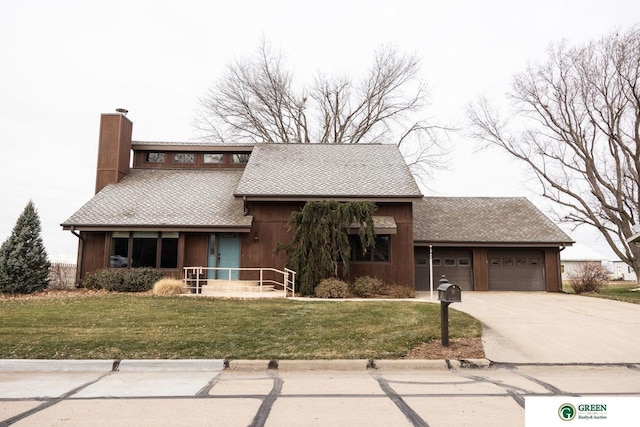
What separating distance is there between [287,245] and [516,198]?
Answer: 15767mm

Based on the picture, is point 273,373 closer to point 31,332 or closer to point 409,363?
point 409,363

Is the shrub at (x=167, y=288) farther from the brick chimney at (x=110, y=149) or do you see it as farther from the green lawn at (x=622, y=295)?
the green lawn at (x=622, y=295)

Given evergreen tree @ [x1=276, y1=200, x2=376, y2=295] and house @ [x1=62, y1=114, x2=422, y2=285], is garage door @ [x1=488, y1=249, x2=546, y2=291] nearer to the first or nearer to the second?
house @ [x1=62, y1=114, x2=422, y2=285]

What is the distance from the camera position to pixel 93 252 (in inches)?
757

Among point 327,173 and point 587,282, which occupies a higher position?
point 327,173

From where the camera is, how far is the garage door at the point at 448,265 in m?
22.0

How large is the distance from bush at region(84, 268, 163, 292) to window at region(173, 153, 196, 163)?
8.48m

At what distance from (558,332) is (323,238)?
8.60 meters

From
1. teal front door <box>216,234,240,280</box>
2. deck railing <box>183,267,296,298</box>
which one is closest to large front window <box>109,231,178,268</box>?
deck railing <box>183,267,296,298</box>

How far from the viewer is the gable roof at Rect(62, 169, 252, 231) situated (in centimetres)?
1862

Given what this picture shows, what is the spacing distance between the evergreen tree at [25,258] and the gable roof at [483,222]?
15.7 metres

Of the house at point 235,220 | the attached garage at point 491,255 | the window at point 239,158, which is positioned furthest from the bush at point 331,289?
the window at point 239,158

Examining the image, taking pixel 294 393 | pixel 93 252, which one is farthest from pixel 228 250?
pixel 294 393

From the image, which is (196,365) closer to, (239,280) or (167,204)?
(239,280)
